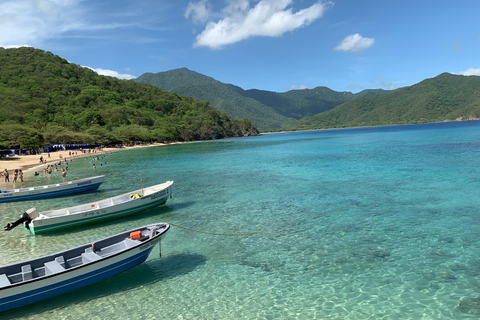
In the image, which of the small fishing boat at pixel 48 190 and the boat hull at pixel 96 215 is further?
the small fishing boat at pixel 48 190

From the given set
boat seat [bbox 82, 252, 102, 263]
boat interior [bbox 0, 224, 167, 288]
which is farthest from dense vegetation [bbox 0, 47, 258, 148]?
boat seat [bbox 82, 252, 102, 263]

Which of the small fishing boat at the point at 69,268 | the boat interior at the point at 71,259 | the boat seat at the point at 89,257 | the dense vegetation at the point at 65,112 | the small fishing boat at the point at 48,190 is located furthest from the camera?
the dense vegetation at the point at 65,112

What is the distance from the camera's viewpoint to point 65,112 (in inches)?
5271

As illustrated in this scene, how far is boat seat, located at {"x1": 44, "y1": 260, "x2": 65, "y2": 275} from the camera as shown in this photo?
9.52m

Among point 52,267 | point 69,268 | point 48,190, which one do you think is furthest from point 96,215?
point 48,190

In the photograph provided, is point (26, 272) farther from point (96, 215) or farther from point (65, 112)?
point (65, 112)

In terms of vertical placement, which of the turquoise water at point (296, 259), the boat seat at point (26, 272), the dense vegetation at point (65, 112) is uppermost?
the dense vegetation at point (65, 112)

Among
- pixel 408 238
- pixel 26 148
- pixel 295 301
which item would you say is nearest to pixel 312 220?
pixel 408 238

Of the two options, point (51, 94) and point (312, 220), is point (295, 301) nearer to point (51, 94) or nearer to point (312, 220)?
point (312, 220)

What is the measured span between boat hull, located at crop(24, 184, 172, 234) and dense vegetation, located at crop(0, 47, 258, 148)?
65146 mm

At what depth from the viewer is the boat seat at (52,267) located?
9.52 metres

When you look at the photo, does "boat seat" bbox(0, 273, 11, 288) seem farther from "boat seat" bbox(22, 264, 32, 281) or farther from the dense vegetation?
the dense vegetation

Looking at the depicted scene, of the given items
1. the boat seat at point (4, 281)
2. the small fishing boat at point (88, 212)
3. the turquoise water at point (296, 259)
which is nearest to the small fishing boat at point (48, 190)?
the turquoise water at point (296, 259)

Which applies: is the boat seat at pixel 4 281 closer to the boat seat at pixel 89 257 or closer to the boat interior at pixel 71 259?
the boat interior at pixel 71 259
